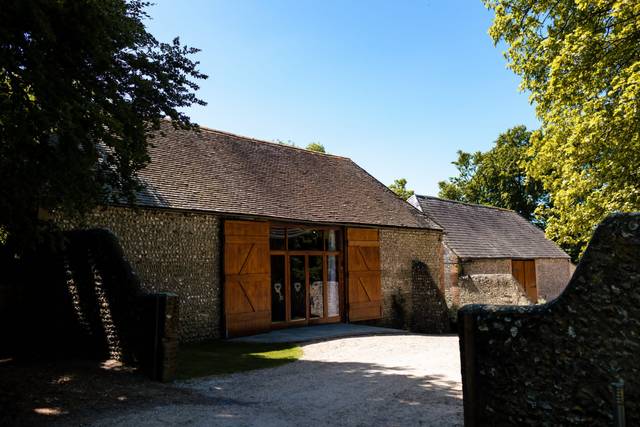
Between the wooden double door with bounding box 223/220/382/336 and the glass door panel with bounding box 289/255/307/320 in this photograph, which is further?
the glass door panel with bounding box 289/255/307/320

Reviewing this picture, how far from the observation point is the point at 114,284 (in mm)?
9523

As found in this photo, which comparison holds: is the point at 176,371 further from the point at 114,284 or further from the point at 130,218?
the point at 130,218

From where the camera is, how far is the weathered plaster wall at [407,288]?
60.2 ft

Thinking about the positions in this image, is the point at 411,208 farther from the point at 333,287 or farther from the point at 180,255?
the point at 180,255

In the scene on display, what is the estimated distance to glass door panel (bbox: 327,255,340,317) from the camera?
16.7 metres

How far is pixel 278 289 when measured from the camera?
15.2 metres

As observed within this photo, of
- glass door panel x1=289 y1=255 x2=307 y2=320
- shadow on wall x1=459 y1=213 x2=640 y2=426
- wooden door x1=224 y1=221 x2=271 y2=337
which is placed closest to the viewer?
shadow on wall x1=459 y1=213 x2=640 y2=426

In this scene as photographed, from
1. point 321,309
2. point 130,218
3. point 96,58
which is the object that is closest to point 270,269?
point 321,309

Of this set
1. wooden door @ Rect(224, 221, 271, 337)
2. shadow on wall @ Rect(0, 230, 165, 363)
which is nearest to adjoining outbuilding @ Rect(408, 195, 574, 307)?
wooden door @ Rect(224, 221, 271, 337)

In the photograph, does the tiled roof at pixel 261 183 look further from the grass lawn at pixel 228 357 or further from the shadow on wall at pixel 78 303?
the grass lawn at pixel 228 357

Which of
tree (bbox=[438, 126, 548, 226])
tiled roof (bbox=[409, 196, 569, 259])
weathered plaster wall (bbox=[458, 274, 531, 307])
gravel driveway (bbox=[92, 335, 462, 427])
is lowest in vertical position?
gravel driveway (bbox=[92, 335, 462, 427])

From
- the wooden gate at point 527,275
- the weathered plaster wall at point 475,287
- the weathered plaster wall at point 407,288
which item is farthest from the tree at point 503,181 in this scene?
the weathered plaster wall at point 407,288

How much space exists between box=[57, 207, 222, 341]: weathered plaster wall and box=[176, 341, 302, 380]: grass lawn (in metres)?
0.80

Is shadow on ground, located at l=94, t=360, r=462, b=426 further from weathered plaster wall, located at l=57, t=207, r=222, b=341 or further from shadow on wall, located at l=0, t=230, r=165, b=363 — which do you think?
weathered plaster wall, located at l=57, t=207, r=222, b=341
